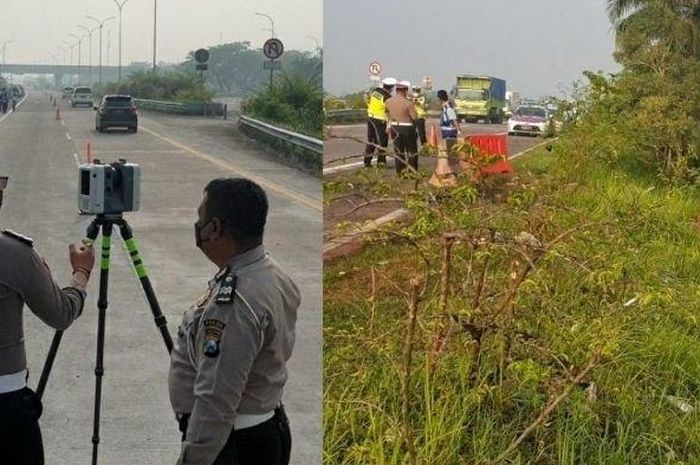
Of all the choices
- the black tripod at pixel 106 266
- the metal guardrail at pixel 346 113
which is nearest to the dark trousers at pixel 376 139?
the metal guardrail at pixel 346 113

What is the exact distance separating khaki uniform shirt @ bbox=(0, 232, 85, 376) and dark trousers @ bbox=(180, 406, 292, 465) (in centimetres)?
35

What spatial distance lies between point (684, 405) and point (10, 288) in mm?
1911

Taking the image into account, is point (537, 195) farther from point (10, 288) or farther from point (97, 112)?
point (10, 288)

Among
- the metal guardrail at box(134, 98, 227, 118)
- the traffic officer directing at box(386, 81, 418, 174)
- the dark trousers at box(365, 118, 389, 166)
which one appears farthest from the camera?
the metal guardrail at box(134, 98, 227, 118)

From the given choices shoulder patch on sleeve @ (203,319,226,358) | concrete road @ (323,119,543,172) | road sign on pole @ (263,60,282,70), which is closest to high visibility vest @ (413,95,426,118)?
concrete road @ (323,119,543,172)

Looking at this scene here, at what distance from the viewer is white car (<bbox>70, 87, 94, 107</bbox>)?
2.46 meters

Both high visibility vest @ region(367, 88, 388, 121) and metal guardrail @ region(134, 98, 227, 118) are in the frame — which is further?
metal guardrail @ region(134, 98, 227, 118)

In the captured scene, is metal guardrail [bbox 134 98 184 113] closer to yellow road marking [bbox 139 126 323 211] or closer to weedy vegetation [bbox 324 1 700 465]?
yellow road marking [bbox 139 126 323 211]

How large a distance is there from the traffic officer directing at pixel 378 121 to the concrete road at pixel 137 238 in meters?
0.17

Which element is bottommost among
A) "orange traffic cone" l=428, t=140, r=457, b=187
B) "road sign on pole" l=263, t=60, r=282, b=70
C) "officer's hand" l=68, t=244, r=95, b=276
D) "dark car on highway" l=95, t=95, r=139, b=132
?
"officer's hand" l=68, t=244, r=95, b=276

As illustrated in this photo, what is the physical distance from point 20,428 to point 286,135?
983 millimetres

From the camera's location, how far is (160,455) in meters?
2.71

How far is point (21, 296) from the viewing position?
1.75 metres

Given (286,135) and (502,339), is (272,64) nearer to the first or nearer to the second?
(286,135)
